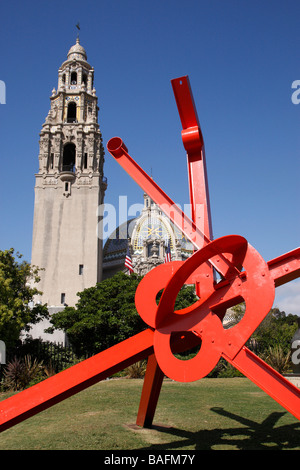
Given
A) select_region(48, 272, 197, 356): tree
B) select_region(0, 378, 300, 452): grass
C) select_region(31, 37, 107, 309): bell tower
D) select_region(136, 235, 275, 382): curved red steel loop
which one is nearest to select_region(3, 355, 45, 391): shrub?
select_region(0, 378, 300, 452): grass

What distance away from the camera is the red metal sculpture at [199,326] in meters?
5.96

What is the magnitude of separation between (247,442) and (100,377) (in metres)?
3.39

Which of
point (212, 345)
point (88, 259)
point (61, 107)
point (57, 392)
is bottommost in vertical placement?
point (57, 392)

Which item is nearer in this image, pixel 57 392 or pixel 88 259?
pixel 57 392

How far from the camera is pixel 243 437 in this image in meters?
8.16

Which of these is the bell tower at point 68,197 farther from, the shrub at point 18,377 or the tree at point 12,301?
the shrub at point 18,377

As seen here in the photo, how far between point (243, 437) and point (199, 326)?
10.5ft

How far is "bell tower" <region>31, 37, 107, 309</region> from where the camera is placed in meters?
42.2

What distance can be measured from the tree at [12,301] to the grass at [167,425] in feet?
28.4

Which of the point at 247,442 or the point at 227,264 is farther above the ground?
the point at 227,264

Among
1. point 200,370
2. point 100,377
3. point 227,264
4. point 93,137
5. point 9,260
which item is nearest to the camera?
point 200,370

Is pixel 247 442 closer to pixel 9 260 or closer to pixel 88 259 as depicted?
pixel 9 260

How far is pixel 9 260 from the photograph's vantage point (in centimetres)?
2403

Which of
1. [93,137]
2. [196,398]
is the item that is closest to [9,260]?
[196,398]
